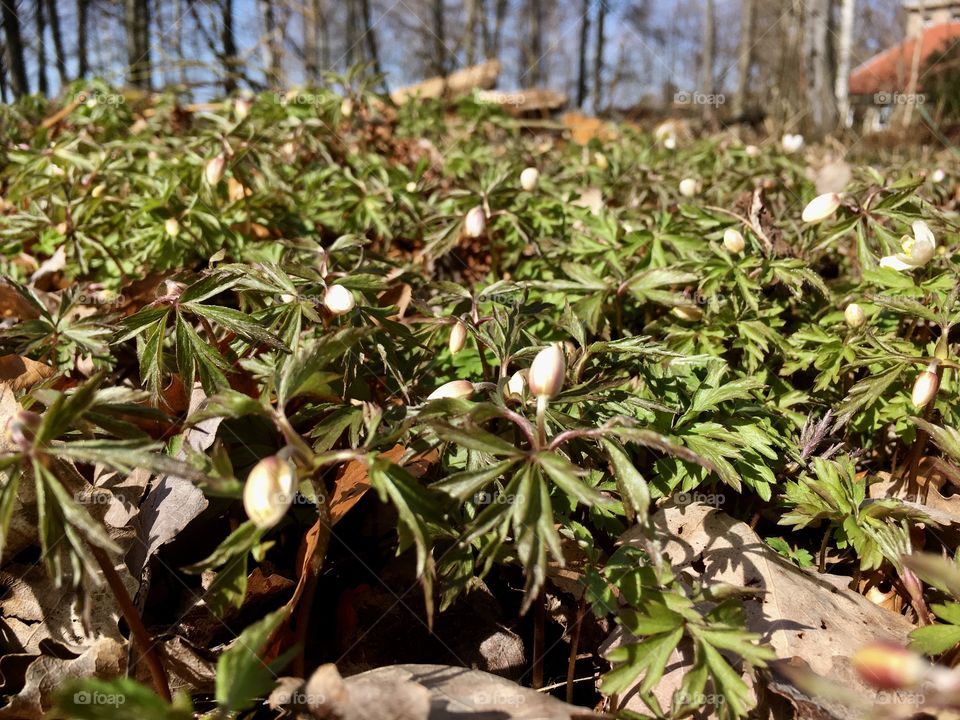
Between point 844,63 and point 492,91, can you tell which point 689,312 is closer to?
point 492,91

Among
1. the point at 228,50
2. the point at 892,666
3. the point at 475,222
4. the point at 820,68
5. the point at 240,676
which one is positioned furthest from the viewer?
the point at 820,68

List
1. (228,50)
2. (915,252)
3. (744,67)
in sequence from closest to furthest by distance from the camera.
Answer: (915,252) → (228,50) → (744,67)

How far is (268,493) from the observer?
1.04m

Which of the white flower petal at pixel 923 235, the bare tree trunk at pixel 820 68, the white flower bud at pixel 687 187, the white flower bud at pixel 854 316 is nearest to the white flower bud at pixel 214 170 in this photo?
the white flower bud at pixel 687 187

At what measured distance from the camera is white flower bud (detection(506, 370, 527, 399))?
1.47 meters

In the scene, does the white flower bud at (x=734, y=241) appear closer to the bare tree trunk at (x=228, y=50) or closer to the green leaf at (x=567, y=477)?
the green leaf at (x=567, y=477)

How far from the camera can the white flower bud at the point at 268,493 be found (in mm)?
1032

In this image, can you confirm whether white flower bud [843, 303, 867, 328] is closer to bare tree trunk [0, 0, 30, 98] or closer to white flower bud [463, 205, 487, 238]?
white flower bud [463, 205, 487, 238]

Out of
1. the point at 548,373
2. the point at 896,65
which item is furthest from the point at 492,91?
the point at 548,373

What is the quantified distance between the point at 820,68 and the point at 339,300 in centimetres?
762

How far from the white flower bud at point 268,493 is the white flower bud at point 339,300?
60 centimetres

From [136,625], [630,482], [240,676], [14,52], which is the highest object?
[14,52]

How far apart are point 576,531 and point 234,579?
67cm

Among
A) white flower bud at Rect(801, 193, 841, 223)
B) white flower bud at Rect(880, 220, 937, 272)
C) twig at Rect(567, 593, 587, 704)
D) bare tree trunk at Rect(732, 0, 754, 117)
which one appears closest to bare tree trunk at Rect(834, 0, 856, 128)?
bare tree trunk at Rect(732, 0, 754, 117)
